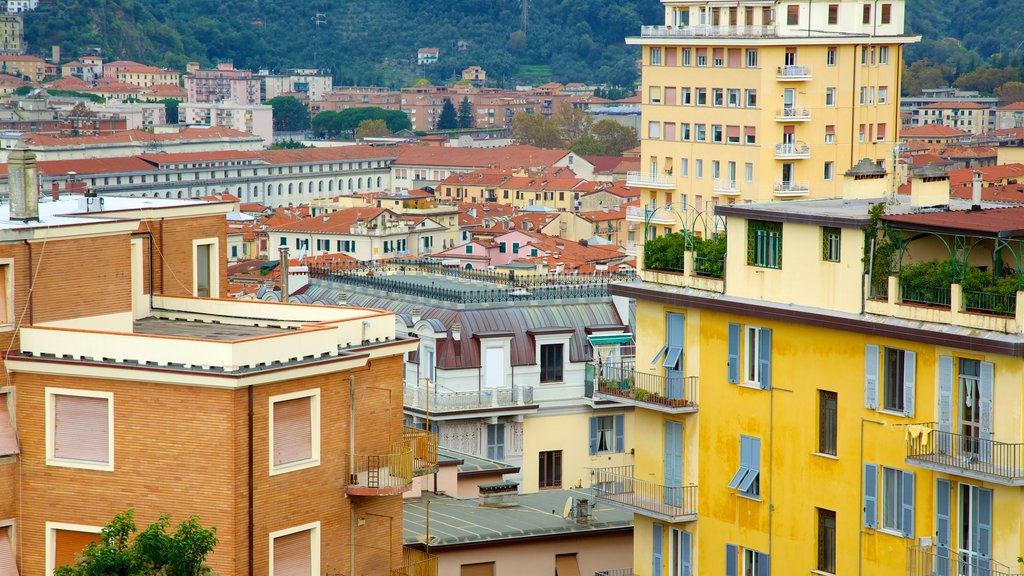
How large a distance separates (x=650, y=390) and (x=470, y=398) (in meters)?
11.2

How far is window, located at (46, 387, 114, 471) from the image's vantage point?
72.4ft

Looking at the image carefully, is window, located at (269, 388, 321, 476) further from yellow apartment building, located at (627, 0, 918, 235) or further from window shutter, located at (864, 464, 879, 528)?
yellow apartment building, located at (627, 0, 918, 235)

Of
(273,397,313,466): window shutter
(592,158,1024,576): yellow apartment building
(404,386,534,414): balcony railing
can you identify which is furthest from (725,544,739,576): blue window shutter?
(404,386,534,414): balcony railing

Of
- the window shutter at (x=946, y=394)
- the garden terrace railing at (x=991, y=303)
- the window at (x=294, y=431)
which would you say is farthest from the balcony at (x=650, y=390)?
the window at (x=294, y=431)

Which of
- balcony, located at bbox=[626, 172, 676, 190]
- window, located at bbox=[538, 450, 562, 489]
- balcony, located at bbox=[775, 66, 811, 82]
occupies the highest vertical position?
balcony, located at bbox=[775, 66, 811, 82]

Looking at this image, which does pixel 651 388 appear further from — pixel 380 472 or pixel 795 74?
pixel 795 74

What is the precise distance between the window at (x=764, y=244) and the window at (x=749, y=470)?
105 inches

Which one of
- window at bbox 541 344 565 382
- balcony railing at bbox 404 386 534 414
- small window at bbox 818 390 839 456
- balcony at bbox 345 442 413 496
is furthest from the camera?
window at bbox 541 344 565 382

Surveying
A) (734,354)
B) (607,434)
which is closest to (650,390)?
(734,354)

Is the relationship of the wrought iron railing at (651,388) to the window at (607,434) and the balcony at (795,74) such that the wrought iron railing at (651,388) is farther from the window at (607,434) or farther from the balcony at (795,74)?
the balcony at (795,74)

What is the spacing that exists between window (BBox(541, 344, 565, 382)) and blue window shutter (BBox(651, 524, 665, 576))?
11672mm

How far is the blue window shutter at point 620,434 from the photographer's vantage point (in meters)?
40.1

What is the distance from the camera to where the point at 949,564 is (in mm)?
23266

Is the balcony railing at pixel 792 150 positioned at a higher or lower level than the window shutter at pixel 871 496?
higher
